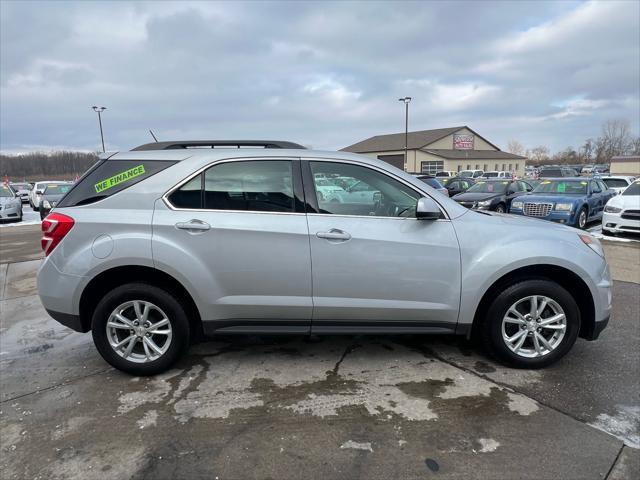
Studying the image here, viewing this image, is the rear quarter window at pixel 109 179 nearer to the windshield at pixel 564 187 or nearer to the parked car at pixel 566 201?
the parked car at pixel 566 201

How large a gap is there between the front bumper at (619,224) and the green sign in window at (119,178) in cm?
1154

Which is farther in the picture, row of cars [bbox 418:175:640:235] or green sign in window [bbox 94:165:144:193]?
row of cars [bbox 418:175:640:235]

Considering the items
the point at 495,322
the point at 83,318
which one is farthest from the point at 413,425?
the point at 83,318

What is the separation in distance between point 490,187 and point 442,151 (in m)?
50.5

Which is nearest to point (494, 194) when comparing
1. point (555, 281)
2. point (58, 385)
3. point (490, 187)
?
point (490, 187)

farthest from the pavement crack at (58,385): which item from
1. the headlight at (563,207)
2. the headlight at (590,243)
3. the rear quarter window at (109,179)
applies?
the headlight at (563,207)

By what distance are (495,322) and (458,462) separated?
4.22 ft

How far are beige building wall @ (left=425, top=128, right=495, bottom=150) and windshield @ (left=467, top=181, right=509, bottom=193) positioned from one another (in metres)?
48.7

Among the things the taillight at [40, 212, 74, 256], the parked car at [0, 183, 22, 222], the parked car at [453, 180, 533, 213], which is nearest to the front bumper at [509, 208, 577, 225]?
the parked car at [453, 180, 533, 213]

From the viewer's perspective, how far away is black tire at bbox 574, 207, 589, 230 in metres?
11.4

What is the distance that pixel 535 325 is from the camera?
134 inches

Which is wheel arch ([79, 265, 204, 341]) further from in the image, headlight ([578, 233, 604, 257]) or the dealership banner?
the dealership banner

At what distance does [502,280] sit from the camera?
133 inches

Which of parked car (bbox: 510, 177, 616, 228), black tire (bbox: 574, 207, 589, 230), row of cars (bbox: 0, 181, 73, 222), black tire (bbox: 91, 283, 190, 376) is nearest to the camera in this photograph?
black tire (bbox: 91, 283, 190, 376)
